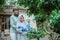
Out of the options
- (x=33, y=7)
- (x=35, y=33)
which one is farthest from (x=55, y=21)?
(x=35, y=33)

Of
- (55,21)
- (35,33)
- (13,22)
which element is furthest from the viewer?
(35,33)

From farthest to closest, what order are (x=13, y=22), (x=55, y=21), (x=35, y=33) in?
(x=35, y=33)
(x=13, y=22)
(x=55, y=21)

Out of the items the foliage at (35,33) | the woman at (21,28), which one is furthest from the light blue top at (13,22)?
the foliage at (35,33)

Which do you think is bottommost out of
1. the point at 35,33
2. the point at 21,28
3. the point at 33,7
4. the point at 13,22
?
the point at 35,33

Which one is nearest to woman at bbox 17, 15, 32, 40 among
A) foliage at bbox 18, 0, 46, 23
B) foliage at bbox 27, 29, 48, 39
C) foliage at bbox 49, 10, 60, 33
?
foliage at bbox 27, 29, 48, 39

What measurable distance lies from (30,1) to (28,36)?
1.03 m

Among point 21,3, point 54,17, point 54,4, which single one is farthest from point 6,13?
point 54,17

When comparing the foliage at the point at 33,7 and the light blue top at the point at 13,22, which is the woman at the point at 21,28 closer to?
the light blue top at the point at 13,22

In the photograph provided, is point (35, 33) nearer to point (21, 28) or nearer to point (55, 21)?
point (21, 28)

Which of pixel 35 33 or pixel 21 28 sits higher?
pixel 21 28

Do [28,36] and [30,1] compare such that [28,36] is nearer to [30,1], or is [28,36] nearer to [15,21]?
[15,21]

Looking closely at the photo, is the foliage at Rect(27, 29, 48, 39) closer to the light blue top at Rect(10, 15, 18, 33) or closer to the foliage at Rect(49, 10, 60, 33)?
the light blue top at Rect(10, 15, 18, 33)

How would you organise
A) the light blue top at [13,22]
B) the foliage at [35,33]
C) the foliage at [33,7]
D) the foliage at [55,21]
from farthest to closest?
the foliage at [35,33], the light blue top at [13,22], the foliage at [33,7], the foliage at [55,21]

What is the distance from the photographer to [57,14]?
4.46 metres
